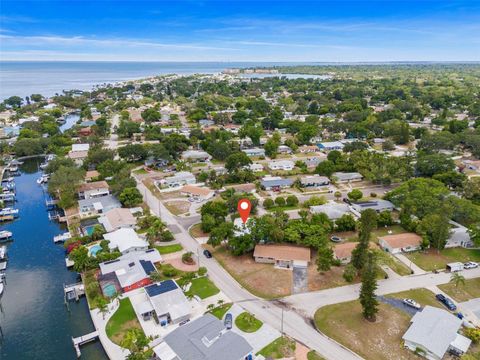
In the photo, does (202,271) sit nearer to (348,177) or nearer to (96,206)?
(96,206)

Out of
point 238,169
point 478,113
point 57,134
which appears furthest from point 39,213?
point 478,113

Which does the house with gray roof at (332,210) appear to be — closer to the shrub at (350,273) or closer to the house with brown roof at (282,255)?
the house with brown roof at (282,255)

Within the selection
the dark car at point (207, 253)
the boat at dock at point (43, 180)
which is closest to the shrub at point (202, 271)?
the dark car at point (207, 253)

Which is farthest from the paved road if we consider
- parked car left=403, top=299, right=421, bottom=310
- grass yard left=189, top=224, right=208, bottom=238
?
parked car left=403, top=299, right=421, bottom=310

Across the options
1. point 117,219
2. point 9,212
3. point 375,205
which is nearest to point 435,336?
point 375,205

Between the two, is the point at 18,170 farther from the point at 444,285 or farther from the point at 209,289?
the point at 444,285

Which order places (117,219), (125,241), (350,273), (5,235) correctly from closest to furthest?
1. (350,273)
2. (125,241)
3. (5,235)
4. (117,219)
